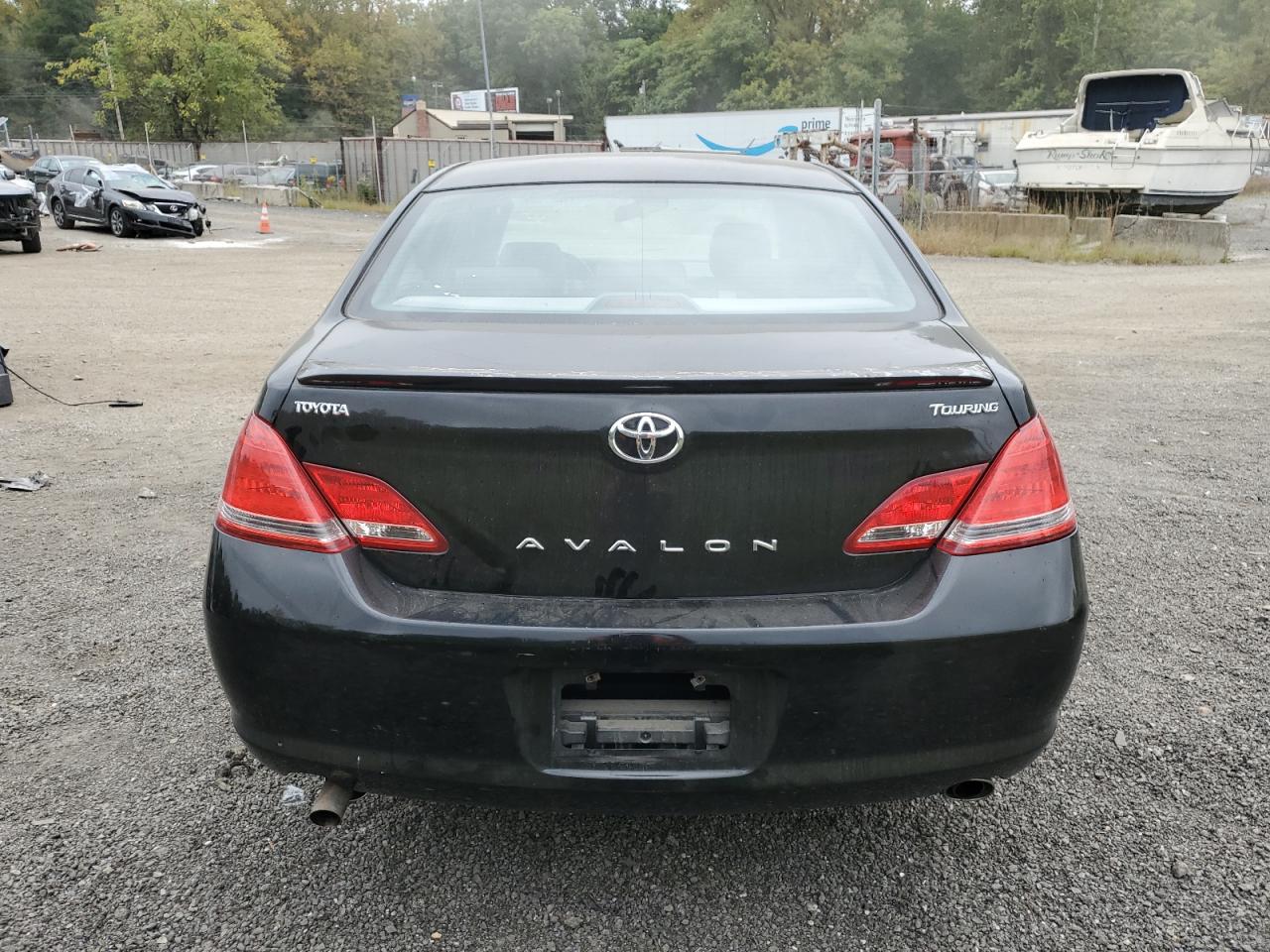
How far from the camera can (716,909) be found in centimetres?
236

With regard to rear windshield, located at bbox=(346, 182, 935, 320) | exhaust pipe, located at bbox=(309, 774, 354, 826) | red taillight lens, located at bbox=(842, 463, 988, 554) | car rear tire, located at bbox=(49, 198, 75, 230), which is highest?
rear windshield, located at bbox=(346, 182, 935, 320)

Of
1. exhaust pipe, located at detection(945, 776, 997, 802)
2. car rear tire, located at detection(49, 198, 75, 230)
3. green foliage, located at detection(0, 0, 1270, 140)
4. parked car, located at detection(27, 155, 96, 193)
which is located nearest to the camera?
exhaust pipe, located at detection(945, 776, 997, 802)

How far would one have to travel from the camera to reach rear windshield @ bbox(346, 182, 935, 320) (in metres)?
2.65

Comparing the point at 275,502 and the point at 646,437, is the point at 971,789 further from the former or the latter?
the point at 275,502

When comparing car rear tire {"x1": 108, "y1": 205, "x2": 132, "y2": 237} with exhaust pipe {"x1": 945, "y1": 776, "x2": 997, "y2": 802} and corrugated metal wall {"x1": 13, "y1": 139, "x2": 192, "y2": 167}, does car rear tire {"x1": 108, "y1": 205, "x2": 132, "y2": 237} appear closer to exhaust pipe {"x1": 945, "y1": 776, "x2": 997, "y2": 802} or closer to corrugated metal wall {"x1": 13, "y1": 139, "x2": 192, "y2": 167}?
exhaust pipe {"x1": 945, "y1": 776, "x2": 997, "y2": 802}

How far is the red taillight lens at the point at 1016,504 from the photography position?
2070mm

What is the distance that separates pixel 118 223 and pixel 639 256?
24.2m

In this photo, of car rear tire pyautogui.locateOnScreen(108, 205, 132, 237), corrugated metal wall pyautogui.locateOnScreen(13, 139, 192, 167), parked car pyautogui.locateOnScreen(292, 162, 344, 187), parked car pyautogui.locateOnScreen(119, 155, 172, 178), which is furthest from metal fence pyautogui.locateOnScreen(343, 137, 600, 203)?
corrugated metal wall pyautogui.locateOnScreen(13, 139, 192, 167)

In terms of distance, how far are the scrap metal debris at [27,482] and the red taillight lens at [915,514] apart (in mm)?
4931

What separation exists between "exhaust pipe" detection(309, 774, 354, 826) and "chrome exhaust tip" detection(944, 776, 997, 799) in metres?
1.23

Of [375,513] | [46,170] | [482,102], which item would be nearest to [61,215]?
[46,170]

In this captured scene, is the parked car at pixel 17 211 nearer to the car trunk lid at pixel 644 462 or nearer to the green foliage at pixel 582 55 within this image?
the car trunk lid at pixel 644 462

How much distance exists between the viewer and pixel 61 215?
25219 mm

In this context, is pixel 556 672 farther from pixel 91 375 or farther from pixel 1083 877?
pixel 91 375
